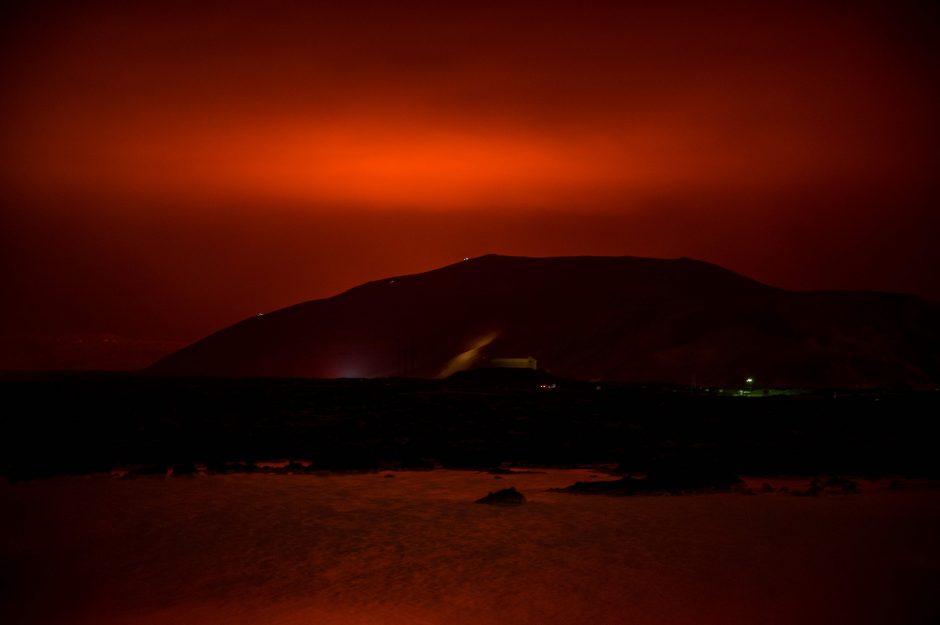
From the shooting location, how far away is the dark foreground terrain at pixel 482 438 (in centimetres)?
2348

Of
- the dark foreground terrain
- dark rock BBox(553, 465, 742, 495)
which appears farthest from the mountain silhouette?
dark rock BBox(553, 465, 742, 495)

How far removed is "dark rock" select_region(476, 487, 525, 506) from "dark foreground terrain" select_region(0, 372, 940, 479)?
392cm

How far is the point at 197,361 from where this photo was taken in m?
176

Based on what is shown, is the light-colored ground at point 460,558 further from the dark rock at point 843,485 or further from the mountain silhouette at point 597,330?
the mountain silhouette at point 597,330

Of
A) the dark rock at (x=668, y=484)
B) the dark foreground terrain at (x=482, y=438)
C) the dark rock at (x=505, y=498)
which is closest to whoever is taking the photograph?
the dark rock at (x=505, y=498)

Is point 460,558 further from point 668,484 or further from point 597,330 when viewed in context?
point 597,330

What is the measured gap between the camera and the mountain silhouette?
108 metres

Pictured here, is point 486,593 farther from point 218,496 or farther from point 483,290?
point 483,290

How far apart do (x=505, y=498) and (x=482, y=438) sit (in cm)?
1284

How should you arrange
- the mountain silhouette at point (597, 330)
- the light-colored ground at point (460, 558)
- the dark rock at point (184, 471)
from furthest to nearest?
the mountain silhouette at point (597, 330) → the dark rock at point (184, 471) → the light-colored ground at point (460, 558)

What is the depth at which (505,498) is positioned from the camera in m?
16.9

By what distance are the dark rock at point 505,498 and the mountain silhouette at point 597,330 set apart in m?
85.9

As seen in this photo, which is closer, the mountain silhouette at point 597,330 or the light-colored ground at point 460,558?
the light-colored ground at point 460,558

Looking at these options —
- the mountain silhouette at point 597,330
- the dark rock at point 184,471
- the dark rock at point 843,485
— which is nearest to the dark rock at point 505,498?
the dark rock at point 843,485
